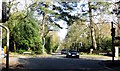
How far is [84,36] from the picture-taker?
245ft

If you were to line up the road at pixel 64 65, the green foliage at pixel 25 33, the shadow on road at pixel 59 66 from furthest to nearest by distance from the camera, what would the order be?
the green foliage at pixel 25 33 < the road at pixel 64 65 < the shadow on road at pixel 59 66

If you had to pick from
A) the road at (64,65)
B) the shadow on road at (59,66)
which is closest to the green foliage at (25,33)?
the road at (64,65)

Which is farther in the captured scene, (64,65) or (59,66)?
(64,65)

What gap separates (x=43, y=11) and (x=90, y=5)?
7.70 metres

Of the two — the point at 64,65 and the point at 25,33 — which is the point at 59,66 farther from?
the point at 25,33

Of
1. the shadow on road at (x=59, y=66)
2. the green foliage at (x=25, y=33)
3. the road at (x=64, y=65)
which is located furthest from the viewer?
the green foliage at (x=25, y=33)

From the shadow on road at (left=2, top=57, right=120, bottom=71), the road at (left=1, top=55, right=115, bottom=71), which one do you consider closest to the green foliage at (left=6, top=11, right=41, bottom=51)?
the road at (left=1, top=55, right=115, bottom=71)

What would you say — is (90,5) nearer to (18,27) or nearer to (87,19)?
(87,19)

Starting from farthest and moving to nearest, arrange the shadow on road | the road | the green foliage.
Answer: the green foliage
the road
the shadow on road

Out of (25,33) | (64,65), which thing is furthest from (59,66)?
(25,33)

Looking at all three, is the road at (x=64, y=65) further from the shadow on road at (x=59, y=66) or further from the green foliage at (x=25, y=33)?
the green foliage at (x=25, y=33)

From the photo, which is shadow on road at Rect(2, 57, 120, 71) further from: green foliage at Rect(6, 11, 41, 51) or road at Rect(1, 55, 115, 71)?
green foliage at Rect(6, 11, 41, 51)

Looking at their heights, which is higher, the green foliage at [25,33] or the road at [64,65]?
the green foliage at [25,33]

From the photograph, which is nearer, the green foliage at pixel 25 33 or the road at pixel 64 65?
the road at pixel 64 65
